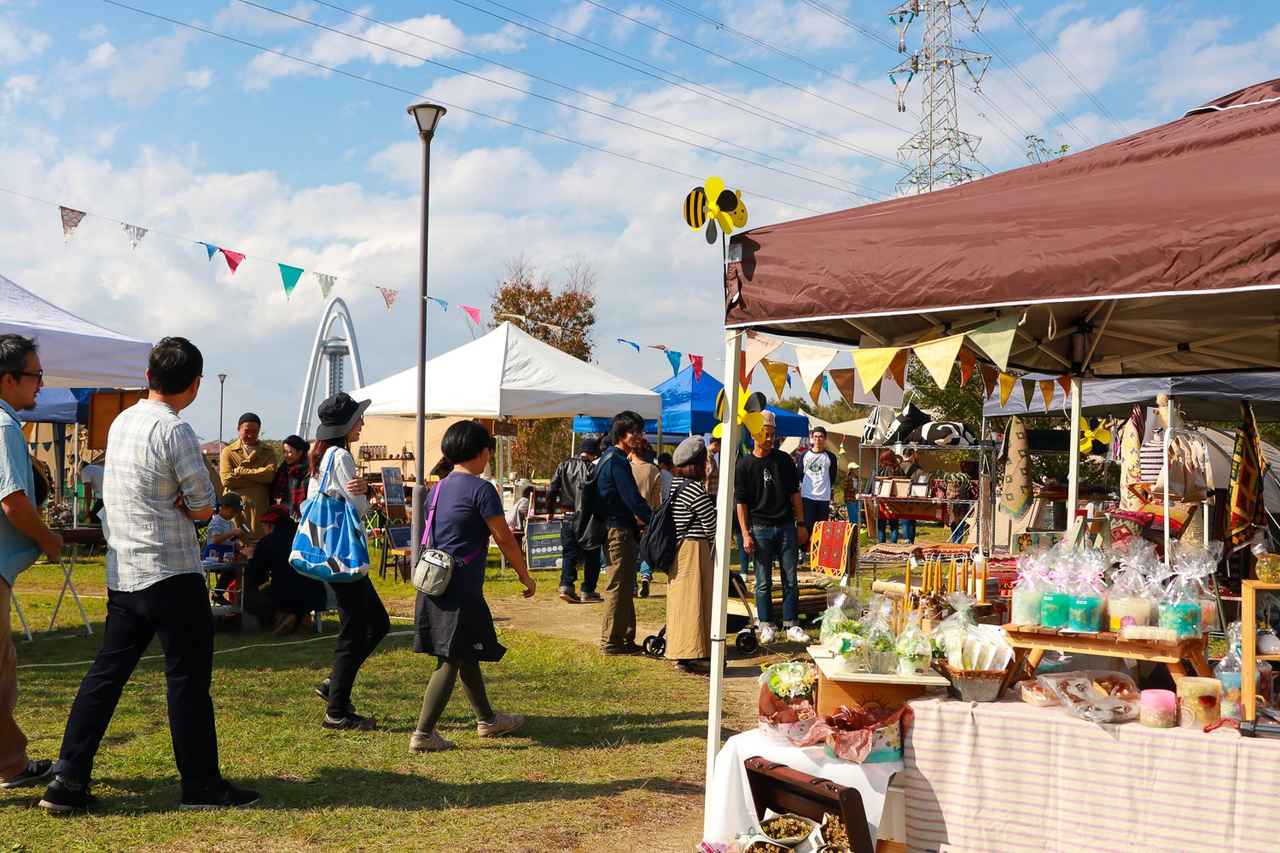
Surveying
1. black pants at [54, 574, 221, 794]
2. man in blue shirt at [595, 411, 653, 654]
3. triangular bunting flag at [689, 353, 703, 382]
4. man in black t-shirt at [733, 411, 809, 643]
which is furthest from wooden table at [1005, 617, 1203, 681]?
triangular bunting flag at [689, 353, 703, 382]

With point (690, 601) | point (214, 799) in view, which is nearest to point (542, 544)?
Result: point (690, 601)

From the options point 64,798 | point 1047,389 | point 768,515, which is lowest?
point 64,798

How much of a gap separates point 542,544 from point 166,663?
9409 millimetres

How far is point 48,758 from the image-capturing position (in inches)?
207

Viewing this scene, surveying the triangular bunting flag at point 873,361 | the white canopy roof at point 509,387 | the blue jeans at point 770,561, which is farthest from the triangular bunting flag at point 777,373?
the white canopy roof at point 509,387

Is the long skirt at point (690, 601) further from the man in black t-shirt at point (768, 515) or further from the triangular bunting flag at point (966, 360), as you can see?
the triangular bunting flag at point (966, 360)

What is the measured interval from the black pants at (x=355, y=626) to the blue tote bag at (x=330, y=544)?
84mm

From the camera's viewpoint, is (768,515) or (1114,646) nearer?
(1114,646)

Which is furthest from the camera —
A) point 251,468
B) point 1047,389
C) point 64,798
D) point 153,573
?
point 251,468

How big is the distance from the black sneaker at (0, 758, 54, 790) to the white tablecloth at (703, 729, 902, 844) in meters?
2.83

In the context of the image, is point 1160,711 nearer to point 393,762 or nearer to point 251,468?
point 393,762

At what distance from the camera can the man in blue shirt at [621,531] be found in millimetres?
8281

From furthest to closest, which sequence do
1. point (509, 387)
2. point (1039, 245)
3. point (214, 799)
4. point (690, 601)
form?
point (509, 387), point (690, 601), point (214, 799), point (1039, 245)

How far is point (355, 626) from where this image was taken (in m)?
5.68
